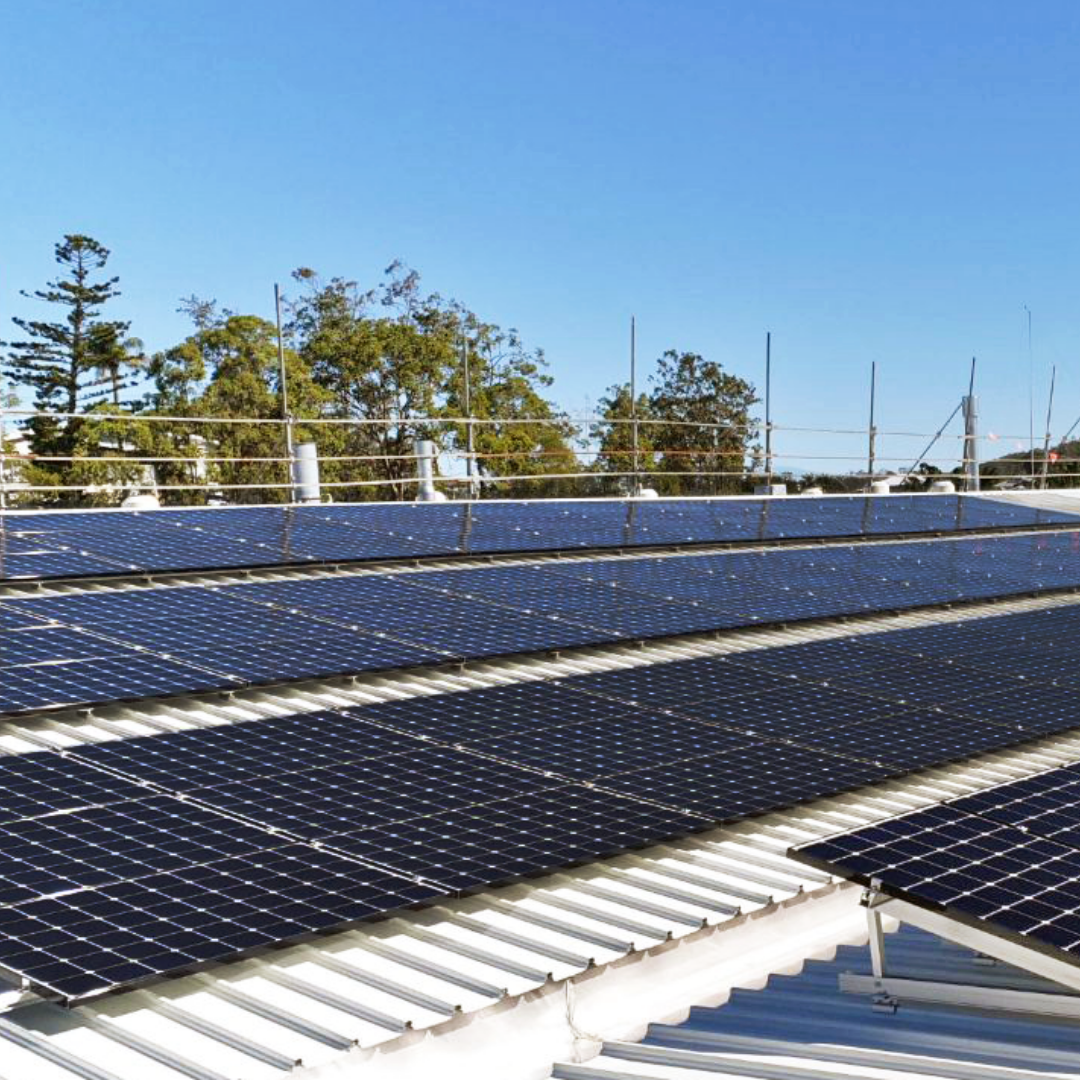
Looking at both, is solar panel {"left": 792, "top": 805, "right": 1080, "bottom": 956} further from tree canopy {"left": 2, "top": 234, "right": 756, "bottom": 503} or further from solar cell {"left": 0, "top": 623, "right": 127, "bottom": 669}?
tree canopy {"left": 2, "top": 234, "right": 756, "bottom": 503}

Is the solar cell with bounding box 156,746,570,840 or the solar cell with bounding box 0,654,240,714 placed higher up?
the solar cell with bounding box 0,654,240,714

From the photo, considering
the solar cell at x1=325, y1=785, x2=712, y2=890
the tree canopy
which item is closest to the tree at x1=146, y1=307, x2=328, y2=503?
the tree canopy

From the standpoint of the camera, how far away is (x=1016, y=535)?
25.6 m

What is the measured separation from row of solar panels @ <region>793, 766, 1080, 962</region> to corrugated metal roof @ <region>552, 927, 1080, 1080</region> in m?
0.40

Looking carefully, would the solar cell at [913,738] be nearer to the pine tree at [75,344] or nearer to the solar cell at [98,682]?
the solar cell at [98,682]

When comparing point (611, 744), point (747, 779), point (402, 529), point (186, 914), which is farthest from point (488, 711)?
point (402, 529)

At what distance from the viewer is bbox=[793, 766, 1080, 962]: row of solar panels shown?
18.7 ft

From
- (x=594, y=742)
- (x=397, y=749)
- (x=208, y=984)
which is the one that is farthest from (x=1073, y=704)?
(x=208, y=984)

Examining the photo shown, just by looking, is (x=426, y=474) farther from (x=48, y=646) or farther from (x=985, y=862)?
(x=985, y=862)

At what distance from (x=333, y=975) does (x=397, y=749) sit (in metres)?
2.73

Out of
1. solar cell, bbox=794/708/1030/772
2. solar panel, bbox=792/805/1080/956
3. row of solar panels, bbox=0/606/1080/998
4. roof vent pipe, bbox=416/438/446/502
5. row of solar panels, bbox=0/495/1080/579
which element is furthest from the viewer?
roof vent pipe, bbox=416/438/446/502

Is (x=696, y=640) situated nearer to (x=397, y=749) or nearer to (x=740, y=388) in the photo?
Result: (x=397, y=749)

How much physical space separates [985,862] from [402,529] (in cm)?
1442

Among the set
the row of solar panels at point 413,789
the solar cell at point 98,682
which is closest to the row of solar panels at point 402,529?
the solar cell at point 98,682
